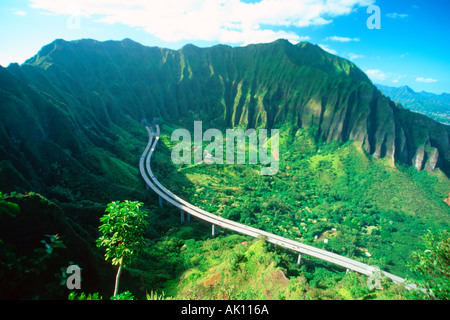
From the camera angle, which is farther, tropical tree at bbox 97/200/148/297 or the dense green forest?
the dense green forest

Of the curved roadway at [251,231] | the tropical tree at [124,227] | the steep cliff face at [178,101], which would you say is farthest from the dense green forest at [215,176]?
the curved roadway at [251,231]

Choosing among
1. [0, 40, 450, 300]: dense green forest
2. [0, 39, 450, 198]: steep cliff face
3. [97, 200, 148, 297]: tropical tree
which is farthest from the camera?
[0, 39, 450, 198]: steep cliff face

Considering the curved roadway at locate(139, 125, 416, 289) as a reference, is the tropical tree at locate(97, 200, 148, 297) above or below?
above

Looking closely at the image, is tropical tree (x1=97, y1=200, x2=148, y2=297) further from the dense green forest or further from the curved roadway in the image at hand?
the curved roadway

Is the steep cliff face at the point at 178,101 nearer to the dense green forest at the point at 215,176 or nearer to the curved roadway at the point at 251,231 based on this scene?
the dense green forest at the point at 215,176

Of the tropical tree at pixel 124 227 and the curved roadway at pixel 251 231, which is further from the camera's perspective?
the curved roadway at pixel 251 231

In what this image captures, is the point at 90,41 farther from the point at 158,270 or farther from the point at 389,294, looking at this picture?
the point at 389,294

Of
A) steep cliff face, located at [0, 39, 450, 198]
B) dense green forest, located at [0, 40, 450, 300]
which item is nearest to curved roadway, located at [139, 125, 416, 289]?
dense green forest, located at [0, 40, 450, 300]

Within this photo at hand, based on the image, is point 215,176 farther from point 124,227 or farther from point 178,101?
point 178,101

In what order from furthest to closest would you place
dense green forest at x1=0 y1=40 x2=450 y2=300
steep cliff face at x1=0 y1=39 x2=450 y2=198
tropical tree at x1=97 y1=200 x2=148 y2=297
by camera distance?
steep cliff face at x1=0 y1=39 x2=450 y2=198 → dense green forest at x1=0 y1=40 x2=450 y2=300 → tropical tree at x1=97 y1=200 x2=148 y2=297
